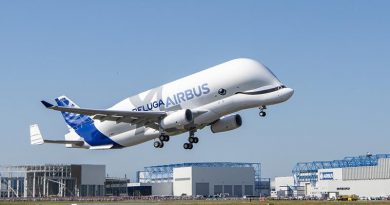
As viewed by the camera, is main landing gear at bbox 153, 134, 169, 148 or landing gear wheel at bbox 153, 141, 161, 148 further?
landing gear wheel at bbox 153, 141, 161, 148

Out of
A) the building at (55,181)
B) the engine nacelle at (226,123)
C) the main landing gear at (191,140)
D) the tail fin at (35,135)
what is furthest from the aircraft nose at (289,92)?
the building at (55,181)

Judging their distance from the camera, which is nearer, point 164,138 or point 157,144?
point 164,138

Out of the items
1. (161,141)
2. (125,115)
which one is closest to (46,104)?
(125,115)

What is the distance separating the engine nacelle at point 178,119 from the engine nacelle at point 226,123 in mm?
6790

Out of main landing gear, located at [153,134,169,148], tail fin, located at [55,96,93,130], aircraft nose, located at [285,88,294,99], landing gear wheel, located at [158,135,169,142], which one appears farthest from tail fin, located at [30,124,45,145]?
aircraft nose, located at [285,88,294,99]

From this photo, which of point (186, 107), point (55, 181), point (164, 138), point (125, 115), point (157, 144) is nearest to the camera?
point (186, 107)

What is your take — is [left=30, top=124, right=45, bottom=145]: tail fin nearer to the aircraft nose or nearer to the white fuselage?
the white fuselage

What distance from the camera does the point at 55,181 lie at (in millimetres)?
187125

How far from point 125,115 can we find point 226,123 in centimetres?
1151

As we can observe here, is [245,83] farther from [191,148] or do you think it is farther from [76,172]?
[76,172]

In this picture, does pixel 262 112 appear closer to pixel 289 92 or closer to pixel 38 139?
pixel 289 92

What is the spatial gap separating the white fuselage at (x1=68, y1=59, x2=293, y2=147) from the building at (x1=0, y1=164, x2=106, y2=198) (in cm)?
11873

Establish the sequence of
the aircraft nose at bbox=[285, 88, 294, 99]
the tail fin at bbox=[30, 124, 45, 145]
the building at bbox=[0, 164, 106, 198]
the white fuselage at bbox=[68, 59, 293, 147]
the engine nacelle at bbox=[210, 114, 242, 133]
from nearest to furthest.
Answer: the white fuselage at bbox=[68, 59, 293, 147] → the aircraft nose at bbox=[285, 88, 294, 99] → the engine nacelle at bbox=[210, 114, 242, 133] → the tail fin at bbox=[30, 124, 45, 145] → the building at bbox=[0, 164, 106, 198]

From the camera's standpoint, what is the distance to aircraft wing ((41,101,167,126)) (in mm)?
72625
